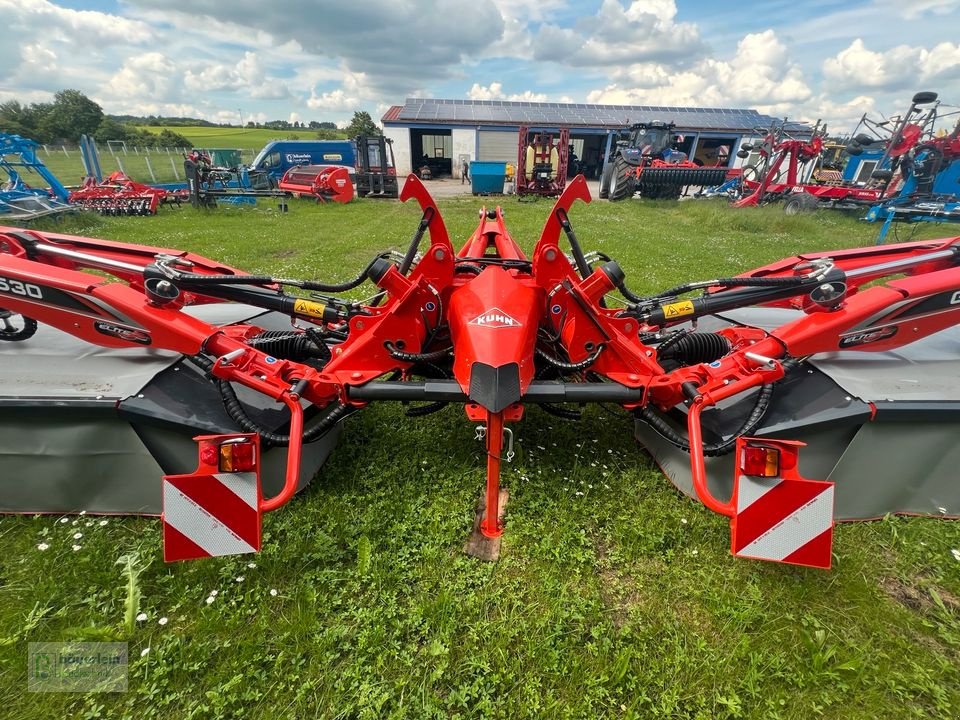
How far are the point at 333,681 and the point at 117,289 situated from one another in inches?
103

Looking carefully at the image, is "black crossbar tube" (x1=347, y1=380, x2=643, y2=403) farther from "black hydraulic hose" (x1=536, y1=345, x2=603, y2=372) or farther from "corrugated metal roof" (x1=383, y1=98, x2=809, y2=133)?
"corrugated metal roof" (x1=383, y1=98, x2=809, y2=133)

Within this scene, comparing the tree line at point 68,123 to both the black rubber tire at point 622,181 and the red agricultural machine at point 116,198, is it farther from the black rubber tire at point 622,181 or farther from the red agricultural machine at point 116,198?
the black rubber tire at point 622,181

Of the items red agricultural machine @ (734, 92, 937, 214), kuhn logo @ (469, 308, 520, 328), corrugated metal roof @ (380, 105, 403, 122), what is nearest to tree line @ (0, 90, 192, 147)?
corrugated metal roof @ (380, 105, 403, 122)

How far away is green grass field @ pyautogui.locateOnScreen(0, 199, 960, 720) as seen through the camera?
205 centimetres

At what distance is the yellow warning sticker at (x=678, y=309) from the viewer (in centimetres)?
323

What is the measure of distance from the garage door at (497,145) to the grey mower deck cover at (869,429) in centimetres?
3306

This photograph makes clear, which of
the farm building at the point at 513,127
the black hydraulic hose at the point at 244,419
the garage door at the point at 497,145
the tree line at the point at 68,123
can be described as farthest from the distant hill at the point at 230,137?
the black hydraulic hose at the point at 244,419

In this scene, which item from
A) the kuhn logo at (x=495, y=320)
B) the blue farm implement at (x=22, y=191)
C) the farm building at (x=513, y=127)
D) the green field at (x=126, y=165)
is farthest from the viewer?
the farm building at (x=513, y=127)

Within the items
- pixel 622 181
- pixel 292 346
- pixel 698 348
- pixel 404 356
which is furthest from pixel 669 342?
pixel 622 181

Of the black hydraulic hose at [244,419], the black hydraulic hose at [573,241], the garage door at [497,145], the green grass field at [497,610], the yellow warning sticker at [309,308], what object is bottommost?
the green grass field at [497,610]

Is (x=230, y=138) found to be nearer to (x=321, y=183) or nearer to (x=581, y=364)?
(x=321, y=183)

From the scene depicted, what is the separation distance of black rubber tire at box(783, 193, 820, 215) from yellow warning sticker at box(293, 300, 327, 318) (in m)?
18.1

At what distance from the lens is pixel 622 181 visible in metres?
20.3

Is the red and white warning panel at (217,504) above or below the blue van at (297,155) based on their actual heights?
below
